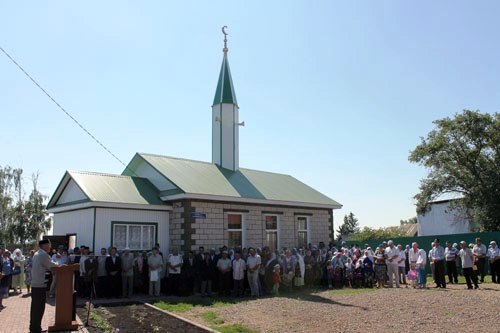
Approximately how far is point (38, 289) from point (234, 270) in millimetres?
7743

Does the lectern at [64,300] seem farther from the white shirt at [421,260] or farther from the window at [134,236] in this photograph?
the white shirt at [421,260]

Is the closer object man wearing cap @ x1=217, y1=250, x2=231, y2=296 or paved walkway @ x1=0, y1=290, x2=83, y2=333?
paved walkway @ x1=0, y1=290, x2=83, y2=333

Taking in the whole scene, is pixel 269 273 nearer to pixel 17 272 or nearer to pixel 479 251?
pixel 479 251

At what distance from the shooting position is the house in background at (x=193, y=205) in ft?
55.1

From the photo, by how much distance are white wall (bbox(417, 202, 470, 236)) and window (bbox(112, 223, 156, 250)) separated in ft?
76.3

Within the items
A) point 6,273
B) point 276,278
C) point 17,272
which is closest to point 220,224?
point 276,278

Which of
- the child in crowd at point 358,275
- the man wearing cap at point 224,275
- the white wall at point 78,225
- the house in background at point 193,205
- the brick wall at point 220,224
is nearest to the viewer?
the man wearing cap at point 224,275

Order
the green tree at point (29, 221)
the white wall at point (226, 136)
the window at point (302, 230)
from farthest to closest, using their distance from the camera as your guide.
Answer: the green tree at point (29, 221)
the white wall at point (226, 136)
the window at point (302, 230)

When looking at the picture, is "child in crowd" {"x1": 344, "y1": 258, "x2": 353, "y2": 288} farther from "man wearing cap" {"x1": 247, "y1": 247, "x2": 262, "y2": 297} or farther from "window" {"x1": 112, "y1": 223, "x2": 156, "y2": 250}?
"window" {"x1": 112, "y1": 223, "x2": 156, "y2": 250}

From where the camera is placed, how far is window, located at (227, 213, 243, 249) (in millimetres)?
19078

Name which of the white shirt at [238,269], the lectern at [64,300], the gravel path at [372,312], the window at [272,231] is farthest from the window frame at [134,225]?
the lectern at [64,300]

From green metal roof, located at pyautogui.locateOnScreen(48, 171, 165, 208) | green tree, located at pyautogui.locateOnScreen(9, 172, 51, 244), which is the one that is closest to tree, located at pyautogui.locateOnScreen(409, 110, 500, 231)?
green metal roof, located at pyautogui.locateOnScreen(48, 171, 165, 208)

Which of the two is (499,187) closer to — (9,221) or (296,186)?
(296,186)

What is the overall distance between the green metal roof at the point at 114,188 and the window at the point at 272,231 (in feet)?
16.5
